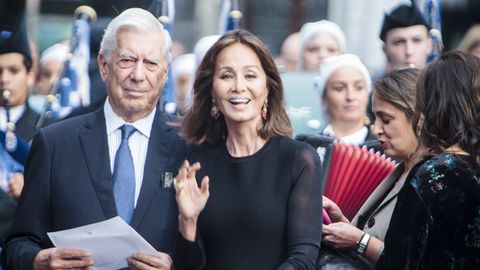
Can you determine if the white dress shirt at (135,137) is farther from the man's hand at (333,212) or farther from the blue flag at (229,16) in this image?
the blue flag at (229,16)

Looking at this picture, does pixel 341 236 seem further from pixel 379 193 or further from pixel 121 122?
pixel 121 122

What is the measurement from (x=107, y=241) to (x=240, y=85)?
88 cm

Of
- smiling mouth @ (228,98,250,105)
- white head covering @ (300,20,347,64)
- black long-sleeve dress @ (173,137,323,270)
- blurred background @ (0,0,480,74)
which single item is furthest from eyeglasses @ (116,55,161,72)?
blurred background @ (0,0,480,74)

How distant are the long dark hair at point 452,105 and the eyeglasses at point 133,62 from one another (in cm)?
140

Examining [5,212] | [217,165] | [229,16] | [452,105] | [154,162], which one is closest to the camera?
[452,105]

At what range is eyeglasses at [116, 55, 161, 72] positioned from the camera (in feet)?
19.4

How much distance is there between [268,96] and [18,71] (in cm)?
325

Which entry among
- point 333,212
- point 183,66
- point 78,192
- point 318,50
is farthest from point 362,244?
point 183,66

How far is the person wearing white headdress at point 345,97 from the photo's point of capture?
7.88m

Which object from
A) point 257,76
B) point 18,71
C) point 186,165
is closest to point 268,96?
point 257,76

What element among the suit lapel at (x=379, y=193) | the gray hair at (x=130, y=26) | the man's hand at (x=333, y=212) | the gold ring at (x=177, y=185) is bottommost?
the man's hand at (x=333, y=212)

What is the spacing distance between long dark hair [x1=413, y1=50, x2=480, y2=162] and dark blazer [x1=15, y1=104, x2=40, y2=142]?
3.98m

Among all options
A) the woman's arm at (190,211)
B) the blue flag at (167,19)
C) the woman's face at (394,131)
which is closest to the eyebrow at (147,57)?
the woman's arm at (190,211)

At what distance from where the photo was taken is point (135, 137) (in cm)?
588
